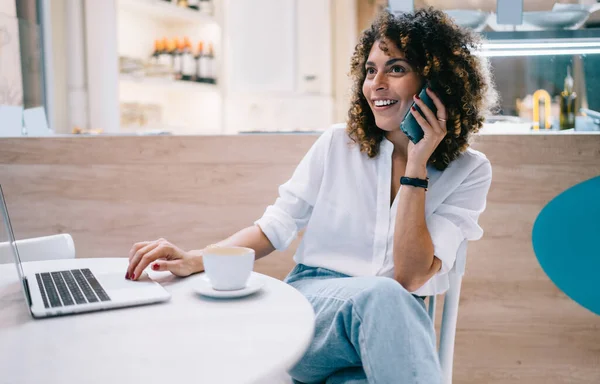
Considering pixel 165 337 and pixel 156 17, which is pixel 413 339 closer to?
pixel 165 337

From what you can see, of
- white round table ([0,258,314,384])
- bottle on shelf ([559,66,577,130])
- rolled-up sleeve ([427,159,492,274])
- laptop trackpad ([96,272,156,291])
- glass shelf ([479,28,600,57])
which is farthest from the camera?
bottle on shelf ([559,66,577,130])

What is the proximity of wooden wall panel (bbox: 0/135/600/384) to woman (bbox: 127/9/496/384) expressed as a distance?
15.9 inches

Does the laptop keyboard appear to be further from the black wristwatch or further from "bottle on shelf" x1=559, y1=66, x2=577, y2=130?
"bottle on shelf" x1=559, y1=66, x2=577, y2=130

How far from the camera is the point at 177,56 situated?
3.86 m

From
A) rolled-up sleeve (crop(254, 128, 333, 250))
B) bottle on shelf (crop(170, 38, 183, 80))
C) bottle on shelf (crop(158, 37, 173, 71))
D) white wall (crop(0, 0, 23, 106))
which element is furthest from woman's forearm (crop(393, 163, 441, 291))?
bottle on shelf (crop(170, 38, 183, 80))

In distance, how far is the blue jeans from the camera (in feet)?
2.96

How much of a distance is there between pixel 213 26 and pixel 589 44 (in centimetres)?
271

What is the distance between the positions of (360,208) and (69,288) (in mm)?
739

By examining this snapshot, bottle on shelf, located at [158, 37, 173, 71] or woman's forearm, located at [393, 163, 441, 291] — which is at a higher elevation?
bottle on shelf, located at [158, 37, 173, 71]

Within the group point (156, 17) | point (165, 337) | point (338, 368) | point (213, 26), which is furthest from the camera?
point (213, 26)

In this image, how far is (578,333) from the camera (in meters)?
1.84

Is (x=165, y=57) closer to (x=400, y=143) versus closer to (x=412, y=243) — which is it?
(x=400, y=143)

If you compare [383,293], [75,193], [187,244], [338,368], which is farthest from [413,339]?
[75,193]

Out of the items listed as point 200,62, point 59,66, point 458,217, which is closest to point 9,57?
point 59,66
